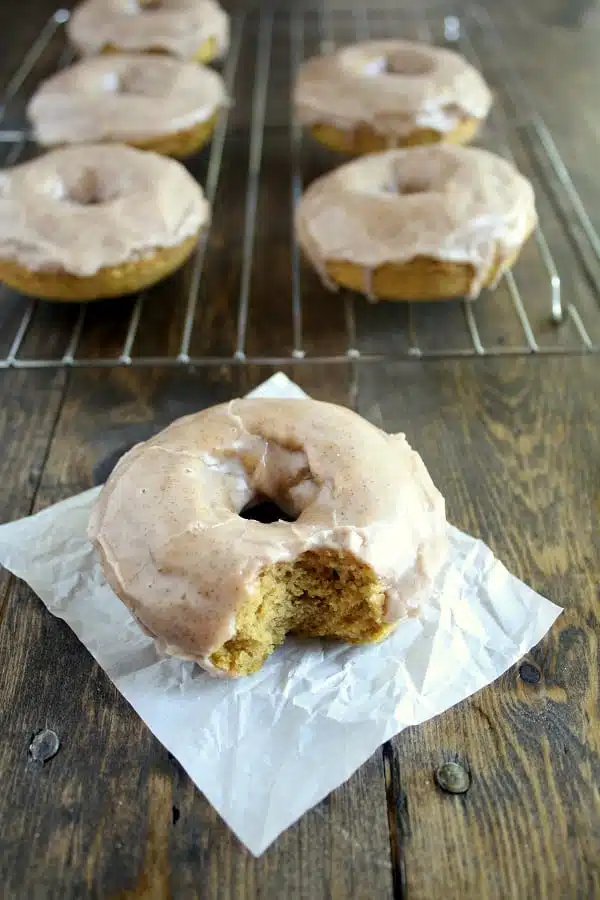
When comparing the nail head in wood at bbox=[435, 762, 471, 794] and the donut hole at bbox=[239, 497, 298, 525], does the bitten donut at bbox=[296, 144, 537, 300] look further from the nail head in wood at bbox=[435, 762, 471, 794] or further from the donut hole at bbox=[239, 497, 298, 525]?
the nail head in wood at bbox=[435, 762, 471, 794]

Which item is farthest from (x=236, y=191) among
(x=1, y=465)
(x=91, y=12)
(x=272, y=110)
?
(x=1, y=465)

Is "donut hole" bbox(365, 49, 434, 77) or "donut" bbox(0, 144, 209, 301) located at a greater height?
"donut" bbox(0, 144, 209, 301)

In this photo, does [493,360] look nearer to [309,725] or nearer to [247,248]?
[247,248]

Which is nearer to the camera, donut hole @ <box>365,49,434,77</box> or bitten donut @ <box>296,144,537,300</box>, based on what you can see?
bitten donut @ <box>296,144,537,300</box>

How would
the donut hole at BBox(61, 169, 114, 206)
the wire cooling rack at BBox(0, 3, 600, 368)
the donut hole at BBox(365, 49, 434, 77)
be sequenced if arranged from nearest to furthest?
the wire cooling rack at BBox(0, 3, 600, 368) < the donut hole at BBox(61, 169, 114, 206) < the donut hole at BBox(365, 49, 434, 77)

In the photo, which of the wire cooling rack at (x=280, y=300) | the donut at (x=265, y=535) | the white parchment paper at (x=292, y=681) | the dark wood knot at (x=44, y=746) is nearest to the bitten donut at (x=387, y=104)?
the wire cooling rack at (x=280, y=300)

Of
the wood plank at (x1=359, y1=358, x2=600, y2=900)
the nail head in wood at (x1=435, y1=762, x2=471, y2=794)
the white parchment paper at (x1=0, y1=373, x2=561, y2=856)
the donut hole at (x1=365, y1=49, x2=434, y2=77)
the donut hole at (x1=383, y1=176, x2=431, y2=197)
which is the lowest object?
the wood plank at (x1=359, y1=358, x2=600, y2=900)

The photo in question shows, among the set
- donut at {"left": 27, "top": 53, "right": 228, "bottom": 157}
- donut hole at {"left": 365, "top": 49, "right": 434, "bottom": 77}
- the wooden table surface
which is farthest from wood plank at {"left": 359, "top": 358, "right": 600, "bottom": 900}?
donut hole at {"left": 365, "top": 49, "right": 434, "bottom": 77}
